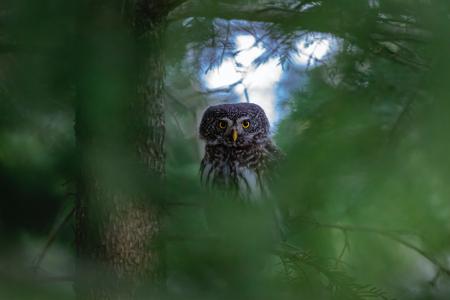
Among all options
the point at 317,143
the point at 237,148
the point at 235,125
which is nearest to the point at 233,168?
the point at 237,148

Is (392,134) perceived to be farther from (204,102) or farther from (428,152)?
(204,102)

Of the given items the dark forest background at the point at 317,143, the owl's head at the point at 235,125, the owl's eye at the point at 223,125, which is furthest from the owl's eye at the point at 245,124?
the dark forest background at the point at 317,143

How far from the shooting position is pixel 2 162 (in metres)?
2.02

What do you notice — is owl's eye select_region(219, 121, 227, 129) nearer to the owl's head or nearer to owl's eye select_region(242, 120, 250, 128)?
the owl's head

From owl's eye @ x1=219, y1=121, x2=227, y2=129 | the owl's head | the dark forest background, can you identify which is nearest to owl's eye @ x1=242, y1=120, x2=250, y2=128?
the owl's head

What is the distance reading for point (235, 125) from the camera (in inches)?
147

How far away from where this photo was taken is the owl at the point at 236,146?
3.47 m

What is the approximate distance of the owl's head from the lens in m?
3.70

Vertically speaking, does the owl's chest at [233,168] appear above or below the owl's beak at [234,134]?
below

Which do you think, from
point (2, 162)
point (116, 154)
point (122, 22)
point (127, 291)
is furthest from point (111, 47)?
point (2, 162)

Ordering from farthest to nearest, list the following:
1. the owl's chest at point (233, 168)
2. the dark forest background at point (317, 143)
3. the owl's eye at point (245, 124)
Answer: the owl's eye at point (245, 124) → the owl's chest at point (233, 168) → the dark forest background at point (317, 143)

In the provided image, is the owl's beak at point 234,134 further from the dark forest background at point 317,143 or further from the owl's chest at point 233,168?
the dark forest background at point 317,143

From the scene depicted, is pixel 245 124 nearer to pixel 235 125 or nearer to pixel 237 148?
pixel 235 125

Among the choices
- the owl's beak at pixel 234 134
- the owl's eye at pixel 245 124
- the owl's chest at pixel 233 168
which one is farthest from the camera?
the owl's eye at pixel 245 124
